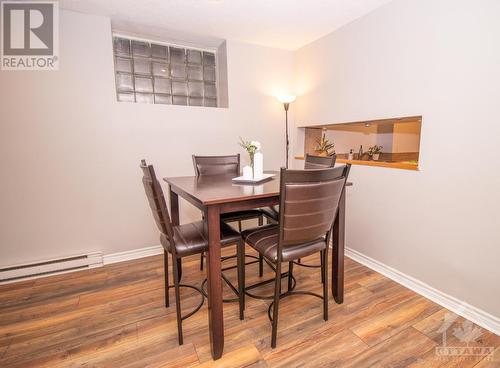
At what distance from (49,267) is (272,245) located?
6.98ft

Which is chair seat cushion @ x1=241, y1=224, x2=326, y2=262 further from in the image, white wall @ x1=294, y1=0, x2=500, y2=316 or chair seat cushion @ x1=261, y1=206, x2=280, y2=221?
white wall @ x1=294, y1=0, x2=500, y2=316

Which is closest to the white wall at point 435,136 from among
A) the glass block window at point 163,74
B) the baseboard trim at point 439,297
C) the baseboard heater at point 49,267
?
the baseboard trim at point 439,297

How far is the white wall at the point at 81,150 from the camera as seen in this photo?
2180 millimetres

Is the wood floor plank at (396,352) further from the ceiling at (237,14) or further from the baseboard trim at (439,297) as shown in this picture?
the ceiling at (237,14)

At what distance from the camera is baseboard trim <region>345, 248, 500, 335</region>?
1.61 meters

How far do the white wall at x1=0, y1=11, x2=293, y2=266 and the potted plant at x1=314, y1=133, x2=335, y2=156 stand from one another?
1388 mm

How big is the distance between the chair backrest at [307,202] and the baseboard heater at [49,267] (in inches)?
79.7

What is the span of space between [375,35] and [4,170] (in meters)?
3.38

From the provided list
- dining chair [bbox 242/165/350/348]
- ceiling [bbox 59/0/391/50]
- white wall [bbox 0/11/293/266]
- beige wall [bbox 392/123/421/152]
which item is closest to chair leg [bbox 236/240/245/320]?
dining chair [bbox 242/165/350/348]

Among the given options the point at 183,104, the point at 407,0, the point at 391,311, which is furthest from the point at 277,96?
the point at 391,311

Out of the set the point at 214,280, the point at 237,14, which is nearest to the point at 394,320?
the point at 214,280

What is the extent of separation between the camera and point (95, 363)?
138cm

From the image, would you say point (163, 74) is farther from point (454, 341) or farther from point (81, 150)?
point (454, 341)

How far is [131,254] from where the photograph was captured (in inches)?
104
